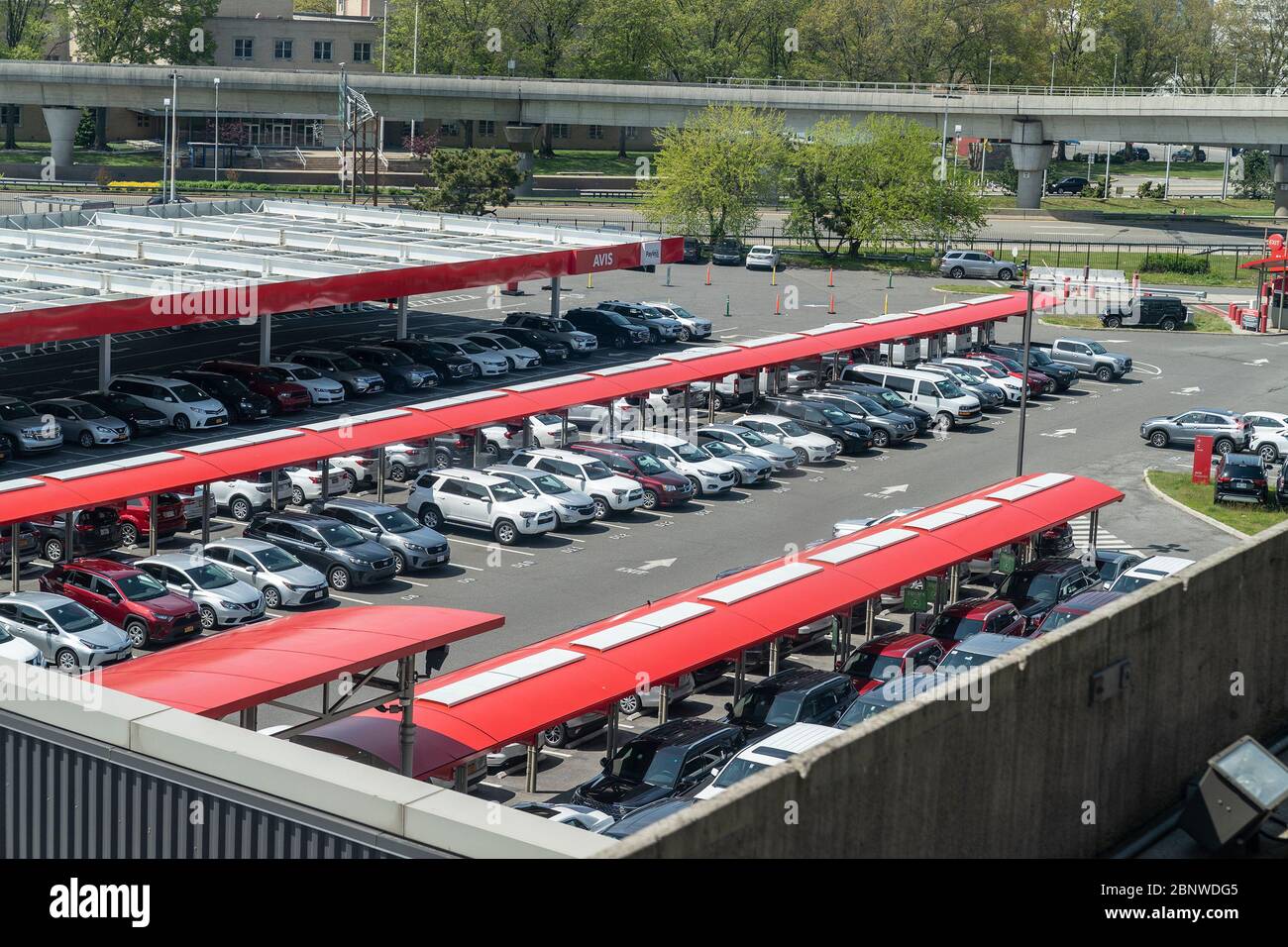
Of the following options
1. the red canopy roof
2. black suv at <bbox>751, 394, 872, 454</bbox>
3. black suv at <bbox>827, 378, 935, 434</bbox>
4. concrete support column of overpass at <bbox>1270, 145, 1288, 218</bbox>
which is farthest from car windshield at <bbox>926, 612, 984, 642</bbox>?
concrete support column of overpass at <bbox>1270, 145, 1288, 218</bbox>

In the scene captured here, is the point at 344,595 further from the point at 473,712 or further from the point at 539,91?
the point at 539,91

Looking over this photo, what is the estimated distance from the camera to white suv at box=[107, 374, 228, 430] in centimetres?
4303

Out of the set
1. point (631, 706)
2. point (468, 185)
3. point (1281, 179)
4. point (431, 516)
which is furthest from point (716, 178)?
point (631, 706)

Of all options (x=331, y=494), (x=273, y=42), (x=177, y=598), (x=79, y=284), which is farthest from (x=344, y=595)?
(x=273, y=42)

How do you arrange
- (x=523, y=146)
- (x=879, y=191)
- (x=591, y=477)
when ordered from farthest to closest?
1. (x=523, y=146)
2. (x=879, y=191)
3. (x=591, y=477)

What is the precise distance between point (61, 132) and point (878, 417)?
70025mm

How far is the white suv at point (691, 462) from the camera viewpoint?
3956cm

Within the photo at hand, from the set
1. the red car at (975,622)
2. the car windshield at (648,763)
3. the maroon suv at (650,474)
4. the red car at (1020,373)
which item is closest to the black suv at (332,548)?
the maroon suv at (650,474)

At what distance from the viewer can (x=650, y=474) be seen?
38.7m

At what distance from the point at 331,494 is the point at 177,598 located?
9.51 meters

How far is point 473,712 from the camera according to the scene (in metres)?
20.3

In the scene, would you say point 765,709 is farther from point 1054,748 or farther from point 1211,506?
point 1211,506

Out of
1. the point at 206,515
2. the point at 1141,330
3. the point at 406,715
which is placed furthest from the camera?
the point at 1141,330

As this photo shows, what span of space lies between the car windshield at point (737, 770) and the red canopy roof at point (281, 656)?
327 centimetres
